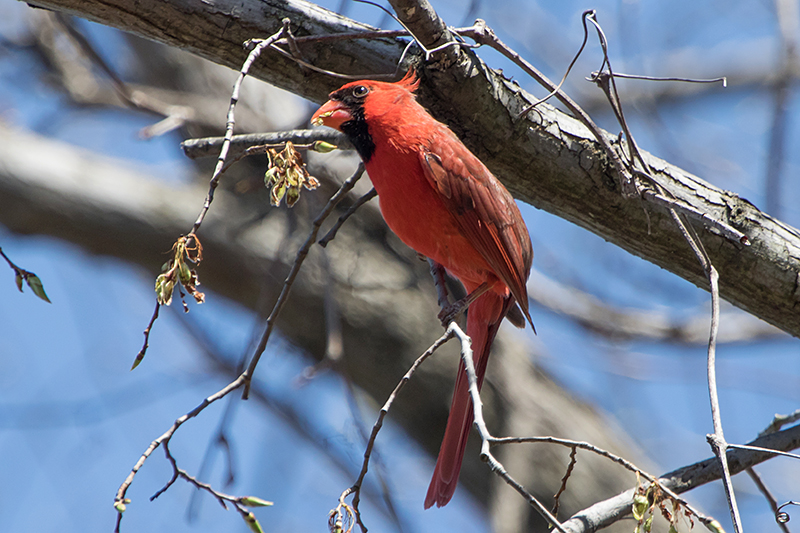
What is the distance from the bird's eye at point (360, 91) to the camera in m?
2.42

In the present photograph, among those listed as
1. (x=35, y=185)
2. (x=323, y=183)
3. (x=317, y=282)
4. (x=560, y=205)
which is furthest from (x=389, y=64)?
(x=35, y=185)

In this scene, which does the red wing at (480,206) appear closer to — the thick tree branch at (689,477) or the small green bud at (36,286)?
the thick tree branch at (689,477)

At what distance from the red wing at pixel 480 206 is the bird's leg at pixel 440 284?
0.22 m

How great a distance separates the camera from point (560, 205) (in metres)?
2.47

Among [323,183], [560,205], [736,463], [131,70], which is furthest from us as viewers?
[131,70]

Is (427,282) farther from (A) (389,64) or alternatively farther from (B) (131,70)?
(B) (131,70)

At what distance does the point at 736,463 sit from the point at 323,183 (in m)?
2.69

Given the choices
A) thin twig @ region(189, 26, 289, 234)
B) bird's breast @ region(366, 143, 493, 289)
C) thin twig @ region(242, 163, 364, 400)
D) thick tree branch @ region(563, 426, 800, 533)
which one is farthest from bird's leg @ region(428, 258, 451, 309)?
thin twig @ region(189, 26, 289, 234)

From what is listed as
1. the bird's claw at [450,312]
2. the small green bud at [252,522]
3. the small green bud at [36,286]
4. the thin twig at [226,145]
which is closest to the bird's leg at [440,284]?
the bird's claw at [450,312]

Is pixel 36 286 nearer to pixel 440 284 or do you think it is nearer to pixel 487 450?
pixel 487 450

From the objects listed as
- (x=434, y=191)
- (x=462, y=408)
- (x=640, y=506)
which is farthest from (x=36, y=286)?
(x=462, y=408)

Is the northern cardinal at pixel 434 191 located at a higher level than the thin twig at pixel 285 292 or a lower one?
higher

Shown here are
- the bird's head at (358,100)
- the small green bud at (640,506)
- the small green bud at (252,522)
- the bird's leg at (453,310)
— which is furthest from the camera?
the bird's leg at (453,310)

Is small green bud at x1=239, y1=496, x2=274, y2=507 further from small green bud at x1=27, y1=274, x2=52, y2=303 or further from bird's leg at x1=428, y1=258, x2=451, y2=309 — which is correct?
bird's leg at x1=428, y1=258, x2=451, y2=309
